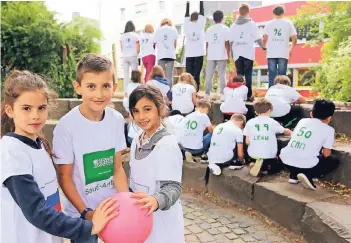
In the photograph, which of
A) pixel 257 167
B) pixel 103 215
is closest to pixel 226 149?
pixel 257 167

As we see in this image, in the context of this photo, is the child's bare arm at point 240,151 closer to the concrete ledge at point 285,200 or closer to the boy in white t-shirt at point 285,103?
the concrete ledge at point 285,200

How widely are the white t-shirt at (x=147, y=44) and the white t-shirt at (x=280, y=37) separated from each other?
300 cm

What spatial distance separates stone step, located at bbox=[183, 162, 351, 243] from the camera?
133 inches

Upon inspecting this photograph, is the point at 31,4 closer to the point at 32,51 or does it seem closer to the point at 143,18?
the point at 32,51

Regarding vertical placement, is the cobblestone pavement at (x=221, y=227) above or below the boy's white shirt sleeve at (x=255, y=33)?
below

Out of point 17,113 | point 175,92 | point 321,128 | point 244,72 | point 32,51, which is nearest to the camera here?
point 17,113

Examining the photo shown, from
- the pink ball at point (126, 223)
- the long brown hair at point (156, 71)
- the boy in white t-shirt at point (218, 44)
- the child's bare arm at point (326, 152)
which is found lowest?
the child's bare arm at point (326, 152)

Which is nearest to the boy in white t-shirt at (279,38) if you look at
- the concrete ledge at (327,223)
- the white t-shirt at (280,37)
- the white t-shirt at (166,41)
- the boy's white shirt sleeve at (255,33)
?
the white t-shirt at (280,37)

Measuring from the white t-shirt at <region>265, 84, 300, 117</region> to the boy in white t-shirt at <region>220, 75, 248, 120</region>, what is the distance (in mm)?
587

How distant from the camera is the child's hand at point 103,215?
178 cm

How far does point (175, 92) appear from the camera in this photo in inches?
276

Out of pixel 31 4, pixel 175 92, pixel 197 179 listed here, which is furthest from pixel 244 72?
pixel 31 4

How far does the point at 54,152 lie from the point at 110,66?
580mm

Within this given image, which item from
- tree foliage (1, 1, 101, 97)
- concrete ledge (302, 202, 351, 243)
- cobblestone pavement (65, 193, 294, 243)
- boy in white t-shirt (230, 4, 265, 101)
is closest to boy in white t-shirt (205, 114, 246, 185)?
cobblestone pavement (65, 193, 294, 243)
